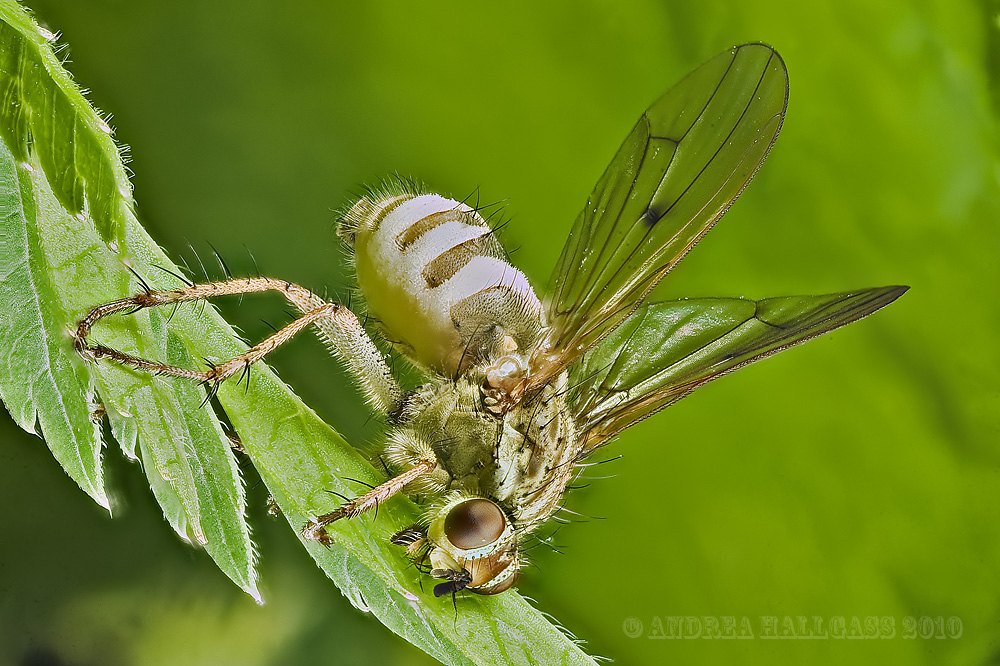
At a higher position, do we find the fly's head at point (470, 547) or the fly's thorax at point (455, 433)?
the fly's thorax at point (455, 433)

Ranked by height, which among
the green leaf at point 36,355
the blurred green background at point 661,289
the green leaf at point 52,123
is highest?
the green leaf at point 52,123

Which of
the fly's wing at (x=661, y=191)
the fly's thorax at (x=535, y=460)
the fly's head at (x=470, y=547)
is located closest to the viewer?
the fly's head at (x=470, y=547)

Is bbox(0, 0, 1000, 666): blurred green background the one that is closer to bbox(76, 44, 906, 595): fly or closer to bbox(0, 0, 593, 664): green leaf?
bbox(76, 44, 906, 595): fly

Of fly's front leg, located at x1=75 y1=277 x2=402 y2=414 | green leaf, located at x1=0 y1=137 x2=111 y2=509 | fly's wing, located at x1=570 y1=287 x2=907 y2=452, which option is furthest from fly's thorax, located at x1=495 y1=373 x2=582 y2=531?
green leaf, located at x1=0 y1=137 x2=111 y2=509

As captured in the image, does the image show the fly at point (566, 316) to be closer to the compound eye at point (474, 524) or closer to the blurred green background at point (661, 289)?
the compound eye at point (474, 524)

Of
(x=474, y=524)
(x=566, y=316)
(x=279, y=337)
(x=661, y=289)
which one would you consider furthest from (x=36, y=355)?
(x=661, y=289)

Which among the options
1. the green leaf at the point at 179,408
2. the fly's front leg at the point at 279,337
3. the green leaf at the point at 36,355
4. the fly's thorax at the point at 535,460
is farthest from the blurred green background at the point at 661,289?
the green leaf at the point at 36,355

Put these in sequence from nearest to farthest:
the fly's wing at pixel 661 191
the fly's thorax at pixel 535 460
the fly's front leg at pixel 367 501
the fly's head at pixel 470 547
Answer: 1. the fly's front leg at pixel 367 501
2. the fly's head at pixel 470 547
3. the fly's thorax at pixel 535 460
4. the fly's wing at pixel 661 191

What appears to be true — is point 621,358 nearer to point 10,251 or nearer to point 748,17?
point 10,251
